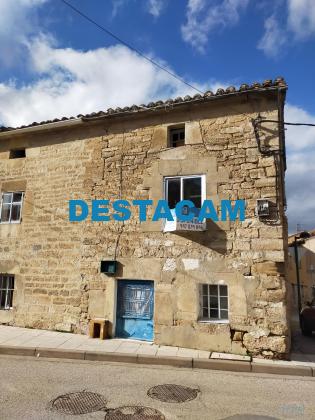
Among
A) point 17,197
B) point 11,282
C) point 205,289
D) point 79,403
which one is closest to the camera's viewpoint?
point 79,403

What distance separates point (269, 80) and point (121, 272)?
597 centimetres

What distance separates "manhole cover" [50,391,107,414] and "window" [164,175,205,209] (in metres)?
4.70

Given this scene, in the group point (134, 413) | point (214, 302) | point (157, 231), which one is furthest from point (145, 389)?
point (157, 231)

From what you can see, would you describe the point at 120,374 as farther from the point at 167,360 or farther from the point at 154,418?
the point at 154,418

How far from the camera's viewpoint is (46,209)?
9.70 metres

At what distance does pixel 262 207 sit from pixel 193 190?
1.75m

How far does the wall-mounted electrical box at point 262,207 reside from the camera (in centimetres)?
741

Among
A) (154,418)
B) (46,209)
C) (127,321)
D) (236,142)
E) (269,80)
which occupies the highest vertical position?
(269,80)

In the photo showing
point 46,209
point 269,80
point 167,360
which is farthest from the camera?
point 46,209

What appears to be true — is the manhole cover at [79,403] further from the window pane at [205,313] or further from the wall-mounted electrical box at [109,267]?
the wall-mounted electrical box at [109,267]

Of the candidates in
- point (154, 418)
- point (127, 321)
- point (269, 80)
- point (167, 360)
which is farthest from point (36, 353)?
point (269, 80)

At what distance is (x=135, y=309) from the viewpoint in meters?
8.33

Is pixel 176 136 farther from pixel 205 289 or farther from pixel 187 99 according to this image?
pixel 205 289

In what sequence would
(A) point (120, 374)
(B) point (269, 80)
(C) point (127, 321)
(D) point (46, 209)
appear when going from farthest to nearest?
(D) point (46, 209) < (C) point (127, 321) < (B) point (269, 80) < (A) point (120, 374)
